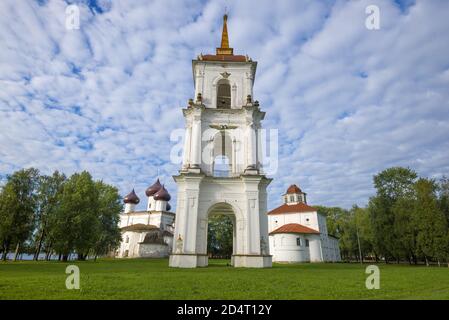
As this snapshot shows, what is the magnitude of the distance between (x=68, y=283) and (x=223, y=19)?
33.5m

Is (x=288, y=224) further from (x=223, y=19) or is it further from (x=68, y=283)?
(x=68, y=283)

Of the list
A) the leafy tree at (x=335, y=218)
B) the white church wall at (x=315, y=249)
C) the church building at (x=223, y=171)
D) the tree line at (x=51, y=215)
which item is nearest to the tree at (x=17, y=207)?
the tree line at (x=51, y=215)

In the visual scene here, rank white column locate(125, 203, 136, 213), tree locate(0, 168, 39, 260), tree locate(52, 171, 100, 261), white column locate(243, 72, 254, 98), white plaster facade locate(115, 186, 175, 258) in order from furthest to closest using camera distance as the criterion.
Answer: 1. white column locate(125, 203, 136, 213)
2. white plaster facade locate(115, 186, 175, 258)
3. tree locate(52, 171, 100, 261)
4. tree locate(0, 168, 39, 260)
5. white column locate(243, 72, 254, 98)

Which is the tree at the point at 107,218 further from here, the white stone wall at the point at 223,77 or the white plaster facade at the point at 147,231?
the white stone wall at the point at 223,77

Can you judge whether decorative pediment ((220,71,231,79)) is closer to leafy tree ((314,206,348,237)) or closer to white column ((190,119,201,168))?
white column ((190,119,201,168))

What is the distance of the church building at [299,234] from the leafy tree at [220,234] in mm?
8883

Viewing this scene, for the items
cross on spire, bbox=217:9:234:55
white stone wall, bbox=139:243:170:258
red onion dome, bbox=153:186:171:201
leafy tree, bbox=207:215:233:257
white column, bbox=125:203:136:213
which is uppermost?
cross on spire, bbox=217:9:234:55

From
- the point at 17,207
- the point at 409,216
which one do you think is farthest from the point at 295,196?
the point at 17,207

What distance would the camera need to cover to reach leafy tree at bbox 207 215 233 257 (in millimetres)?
56719

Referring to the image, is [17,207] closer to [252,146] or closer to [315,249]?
[252,146]

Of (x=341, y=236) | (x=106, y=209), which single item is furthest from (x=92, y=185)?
(x=341, y=236)

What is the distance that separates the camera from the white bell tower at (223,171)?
68.6 feet

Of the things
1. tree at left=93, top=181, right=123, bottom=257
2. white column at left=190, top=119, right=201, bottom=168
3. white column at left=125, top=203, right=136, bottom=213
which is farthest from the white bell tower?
white column at left=125, top=203, right=136, bottom=213

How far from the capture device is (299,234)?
49094 millimetres
